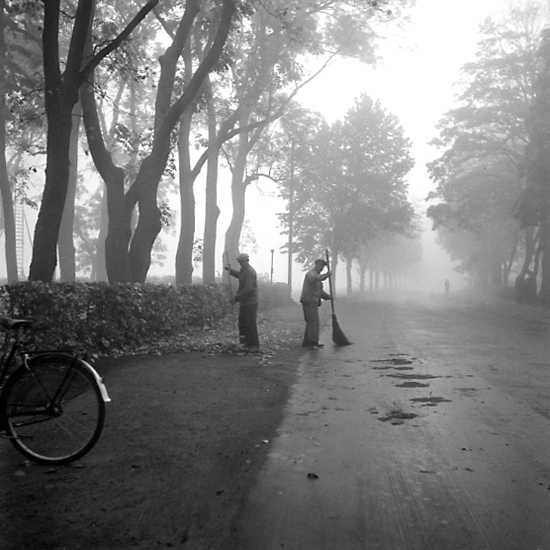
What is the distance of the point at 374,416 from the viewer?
23.8 feet

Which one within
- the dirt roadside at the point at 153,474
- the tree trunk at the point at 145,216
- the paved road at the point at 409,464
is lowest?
the dirt roadside at the point at 153,474

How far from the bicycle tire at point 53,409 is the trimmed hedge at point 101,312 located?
5.19 meters

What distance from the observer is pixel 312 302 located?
51.3 ft

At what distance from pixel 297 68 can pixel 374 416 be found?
735 inches

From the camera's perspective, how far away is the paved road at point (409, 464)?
3.91 meters

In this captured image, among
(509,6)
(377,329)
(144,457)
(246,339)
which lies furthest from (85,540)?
(509,6)

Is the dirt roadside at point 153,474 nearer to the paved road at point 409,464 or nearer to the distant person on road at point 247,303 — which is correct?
the paved road at point 409,464

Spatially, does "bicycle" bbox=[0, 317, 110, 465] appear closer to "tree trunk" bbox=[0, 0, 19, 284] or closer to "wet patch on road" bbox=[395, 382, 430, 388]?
"wet patch on road" bbox=[395, 382, 430, 388]

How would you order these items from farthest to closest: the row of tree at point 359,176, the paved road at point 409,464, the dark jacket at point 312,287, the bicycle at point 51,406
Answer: the row of tree at point 359,176, the dark jacket at point 312,287, the bicycle at point 51,406, the paved road at point 409,464

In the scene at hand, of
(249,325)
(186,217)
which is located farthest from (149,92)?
(249,325)

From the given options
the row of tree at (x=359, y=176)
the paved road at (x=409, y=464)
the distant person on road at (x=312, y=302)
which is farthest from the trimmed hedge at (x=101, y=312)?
the row of tree at (x=359, y=176)

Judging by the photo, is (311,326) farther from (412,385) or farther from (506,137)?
(506,137)

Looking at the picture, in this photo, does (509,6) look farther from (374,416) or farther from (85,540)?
(85,540)

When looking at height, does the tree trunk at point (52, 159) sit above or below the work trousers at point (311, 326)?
above
